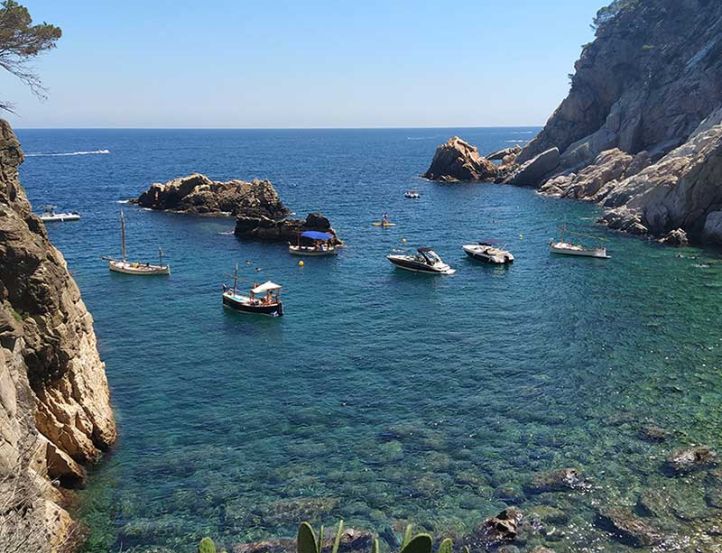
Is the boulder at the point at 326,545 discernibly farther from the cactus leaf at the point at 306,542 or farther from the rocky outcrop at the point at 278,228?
the rocky outcrop at the point at 278,228

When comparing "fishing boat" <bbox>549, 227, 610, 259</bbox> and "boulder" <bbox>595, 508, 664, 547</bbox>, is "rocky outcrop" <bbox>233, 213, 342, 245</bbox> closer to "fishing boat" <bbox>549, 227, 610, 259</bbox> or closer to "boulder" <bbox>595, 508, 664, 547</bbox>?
"fishing boat" <bbox>549, 227, 610, 259</bbox>

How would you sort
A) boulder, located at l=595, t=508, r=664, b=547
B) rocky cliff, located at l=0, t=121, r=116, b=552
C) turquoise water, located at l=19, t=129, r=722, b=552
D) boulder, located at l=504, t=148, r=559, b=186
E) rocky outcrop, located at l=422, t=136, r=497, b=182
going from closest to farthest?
1. rocky cliff, located at l=0, t=121, r=116, b=552
2. boulder, located at l=595, t=508, r=664, b=547
3. turquoise water, located at l=19, t=129, r=722, b=552
4. boulder, located at l=504, t=148, r=559, b=186
5. rocky outcrop, located at l=422, t=136, r=497, b=182

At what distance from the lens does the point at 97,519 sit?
25078 millimetres

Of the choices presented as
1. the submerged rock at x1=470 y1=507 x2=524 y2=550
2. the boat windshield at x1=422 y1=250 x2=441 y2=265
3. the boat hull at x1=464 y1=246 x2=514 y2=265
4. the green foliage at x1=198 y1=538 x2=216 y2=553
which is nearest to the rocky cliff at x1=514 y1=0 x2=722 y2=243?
the boat hull at x1=464 y1=246 x2=514 y2=265

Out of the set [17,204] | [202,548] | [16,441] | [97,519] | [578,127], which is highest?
[578,127]

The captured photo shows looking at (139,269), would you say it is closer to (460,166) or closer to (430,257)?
(430,257)

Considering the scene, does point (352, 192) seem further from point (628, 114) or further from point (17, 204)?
point (17, 204)

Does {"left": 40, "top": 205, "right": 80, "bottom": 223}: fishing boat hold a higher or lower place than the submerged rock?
higher

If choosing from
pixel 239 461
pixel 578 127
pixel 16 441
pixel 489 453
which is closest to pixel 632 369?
pixel 489 453

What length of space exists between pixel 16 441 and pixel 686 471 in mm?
26376

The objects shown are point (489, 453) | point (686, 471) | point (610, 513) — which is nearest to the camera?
point (610, 513)

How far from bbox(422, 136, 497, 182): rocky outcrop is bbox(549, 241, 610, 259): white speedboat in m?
69.7

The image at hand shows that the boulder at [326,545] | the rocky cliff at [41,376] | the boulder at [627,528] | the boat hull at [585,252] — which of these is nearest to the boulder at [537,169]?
the boat hull at [585,252]

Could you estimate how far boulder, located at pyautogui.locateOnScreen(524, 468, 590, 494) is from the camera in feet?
87.8
